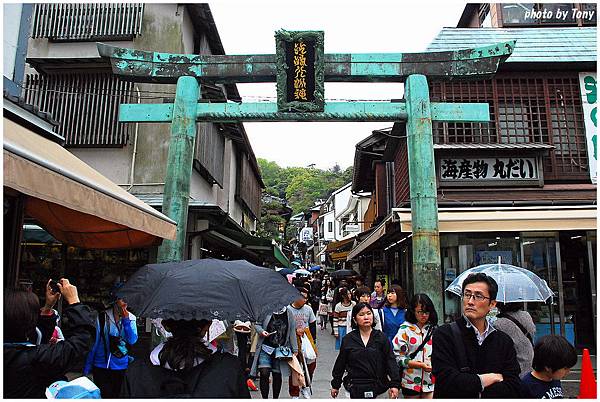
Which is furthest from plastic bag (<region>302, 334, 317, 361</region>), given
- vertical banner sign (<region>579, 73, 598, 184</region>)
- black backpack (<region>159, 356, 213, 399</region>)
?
vertical banner sign (<region>579, 73, 598, 184</region>)

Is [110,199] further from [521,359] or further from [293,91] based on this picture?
[293,91]

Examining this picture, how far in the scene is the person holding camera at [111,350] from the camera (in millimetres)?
5152

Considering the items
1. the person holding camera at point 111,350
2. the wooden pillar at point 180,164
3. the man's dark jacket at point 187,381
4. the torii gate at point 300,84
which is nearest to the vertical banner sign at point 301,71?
the torii gate at point 300,84

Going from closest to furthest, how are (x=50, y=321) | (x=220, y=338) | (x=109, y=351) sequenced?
(x=50, y=321)
(x=109, y=351)
(x=220, y=338)

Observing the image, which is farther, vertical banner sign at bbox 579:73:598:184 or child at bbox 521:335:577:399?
vertical banner sign at bbox 579:73:598:184

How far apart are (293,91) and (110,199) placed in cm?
603

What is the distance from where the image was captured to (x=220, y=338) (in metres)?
8.19

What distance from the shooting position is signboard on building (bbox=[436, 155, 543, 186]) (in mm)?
11875

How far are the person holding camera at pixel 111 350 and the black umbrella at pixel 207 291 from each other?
1.76 meters

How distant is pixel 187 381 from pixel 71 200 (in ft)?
6.47

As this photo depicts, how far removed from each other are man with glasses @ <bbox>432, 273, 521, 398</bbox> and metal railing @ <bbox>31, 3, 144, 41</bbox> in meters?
11.5

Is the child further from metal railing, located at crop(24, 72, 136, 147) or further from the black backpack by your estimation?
metal railing, located at crop(24, 72, 136, 147)

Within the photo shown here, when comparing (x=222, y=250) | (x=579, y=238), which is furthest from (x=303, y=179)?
(x=579, y=238)

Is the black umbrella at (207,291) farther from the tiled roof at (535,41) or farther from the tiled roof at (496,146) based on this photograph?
the tiled roof at (535,41)
